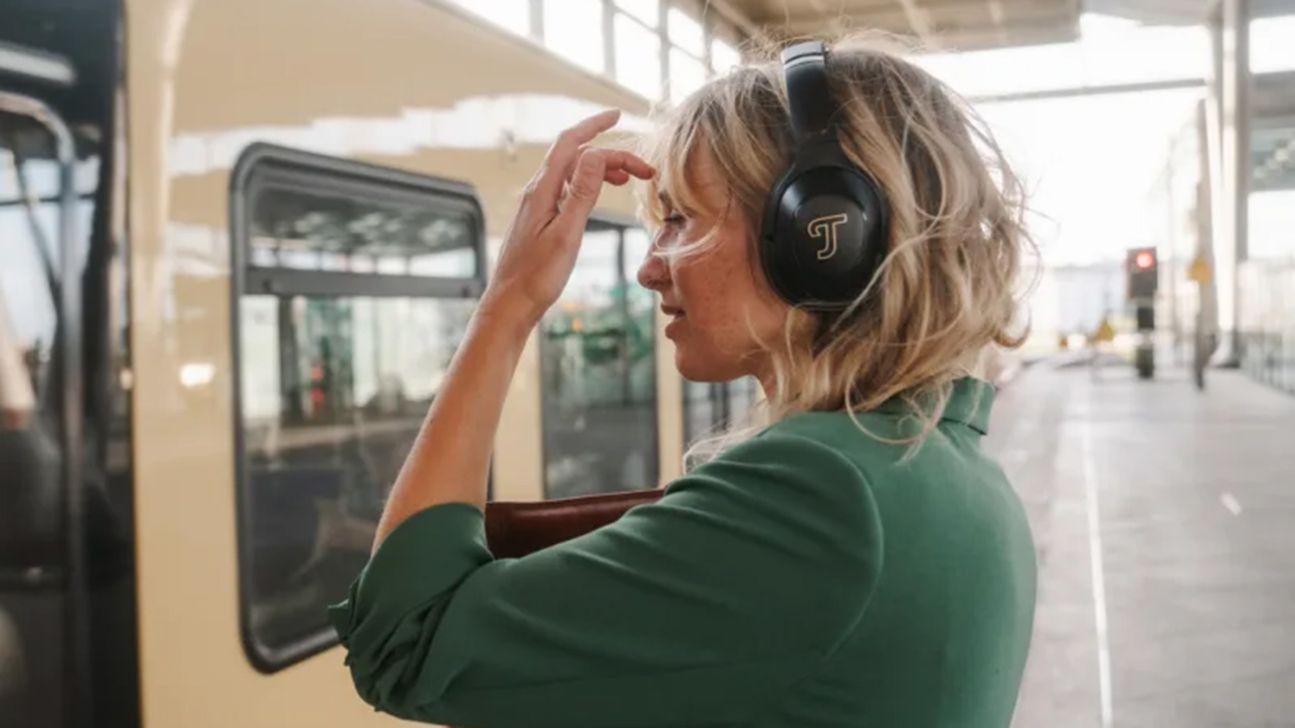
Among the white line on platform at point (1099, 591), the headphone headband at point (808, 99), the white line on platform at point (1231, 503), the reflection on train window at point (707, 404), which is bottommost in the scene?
the white line on platform at point (1099, 591)

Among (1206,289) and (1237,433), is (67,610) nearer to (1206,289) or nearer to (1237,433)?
(1237,433)

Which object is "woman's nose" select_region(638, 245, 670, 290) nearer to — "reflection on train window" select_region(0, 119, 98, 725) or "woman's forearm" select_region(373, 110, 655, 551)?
"woman's forearm" select_region(373, 110, 655, 551)

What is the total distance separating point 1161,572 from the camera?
27.2 ft

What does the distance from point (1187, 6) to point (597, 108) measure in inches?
1105

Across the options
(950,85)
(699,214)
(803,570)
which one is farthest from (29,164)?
(803,570)

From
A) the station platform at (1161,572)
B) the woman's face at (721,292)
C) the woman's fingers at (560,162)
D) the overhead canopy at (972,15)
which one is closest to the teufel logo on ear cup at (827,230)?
the woman's face at (721,292)

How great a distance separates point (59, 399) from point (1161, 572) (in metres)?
7.55

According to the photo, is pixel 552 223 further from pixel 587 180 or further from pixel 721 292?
pixel 721 292

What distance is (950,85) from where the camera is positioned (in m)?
1.21

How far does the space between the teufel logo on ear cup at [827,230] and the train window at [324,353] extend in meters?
1.72

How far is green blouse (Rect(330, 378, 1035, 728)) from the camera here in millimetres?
908

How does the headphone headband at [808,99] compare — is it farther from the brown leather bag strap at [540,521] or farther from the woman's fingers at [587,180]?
the brown leather bag strap at [540,521]

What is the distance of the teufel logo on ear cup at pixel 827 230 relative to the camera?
3.44ft

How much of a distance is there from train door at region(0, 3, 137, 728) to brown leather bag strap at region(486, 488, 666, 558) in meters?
1.17
